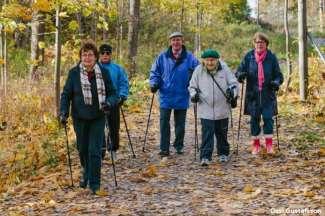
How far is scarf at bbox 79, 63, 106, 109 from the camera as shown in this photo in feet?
23.9

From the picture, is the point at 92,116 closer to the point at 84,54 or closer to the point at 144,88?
the point at 84,54

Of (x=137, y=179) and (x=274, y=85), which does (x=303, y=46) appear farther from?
(x=137, y=179)

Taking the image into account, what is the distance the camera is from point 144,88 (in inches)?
734

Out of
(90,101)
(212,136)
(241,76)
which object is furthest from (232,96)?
(90,101)

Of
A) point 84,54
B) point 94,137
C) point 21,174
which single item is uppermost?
point 84,54

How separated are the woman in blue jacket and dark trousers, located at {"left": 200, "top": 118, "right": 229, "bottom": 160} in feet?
6.34

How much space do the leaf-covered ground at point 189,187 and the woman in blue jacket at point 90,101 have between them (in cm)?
55

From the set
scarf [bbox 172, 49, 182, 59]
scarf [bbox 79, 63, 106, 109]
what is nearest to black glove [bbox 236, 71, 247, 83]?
scarf [bbox 172, 49, 182, 59]

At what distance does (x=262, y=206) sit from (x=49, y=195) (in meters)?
2.86

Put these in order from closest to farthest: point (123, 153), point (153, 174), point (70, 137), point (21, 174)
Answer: point (153, 174), point (21, 174), point (123, 153), point (70, 137)

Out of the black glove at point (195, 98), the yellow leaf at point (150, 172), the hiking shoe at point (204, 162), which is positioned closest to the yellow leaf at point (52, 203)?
the yellow leaf at point (150, 172)

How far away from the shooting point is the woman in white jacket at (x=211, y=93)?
28.8ft

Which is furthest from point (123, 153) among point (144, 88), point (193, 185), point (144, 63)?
point (144, 63)

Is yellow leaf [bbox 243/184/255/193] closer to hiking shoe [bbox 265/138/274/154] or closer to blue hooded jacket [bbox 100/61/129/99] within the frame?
hiking shoe [bbox 265/138/274/154]
